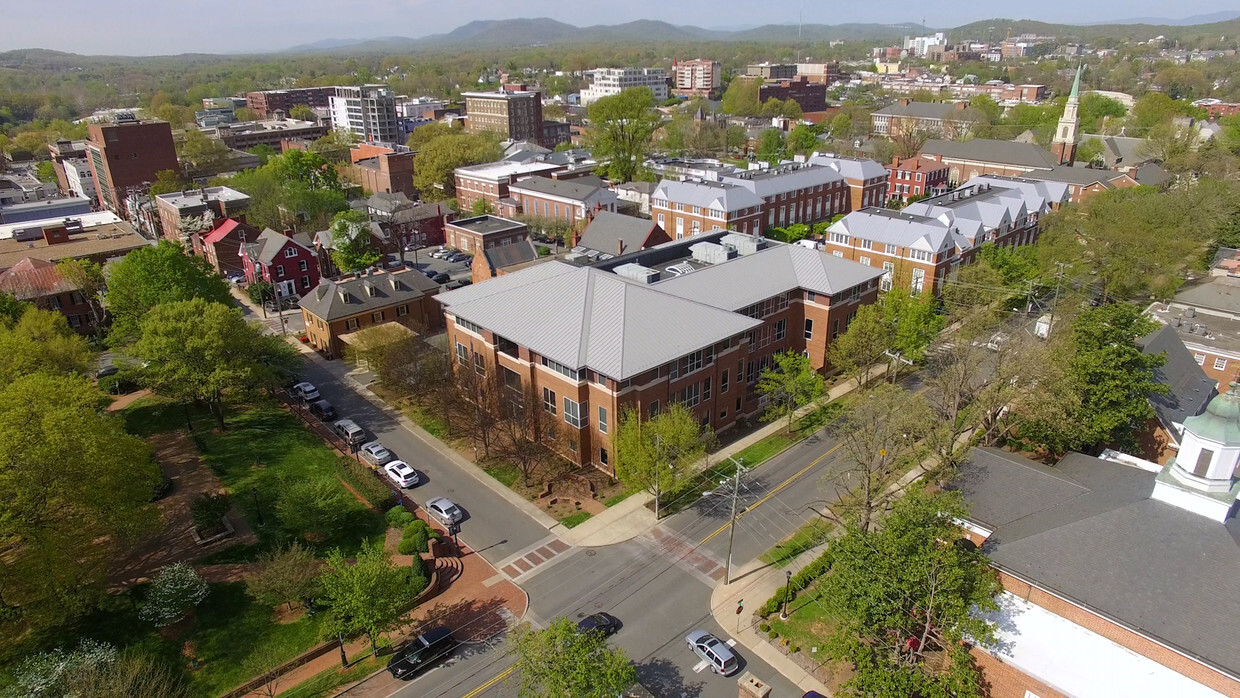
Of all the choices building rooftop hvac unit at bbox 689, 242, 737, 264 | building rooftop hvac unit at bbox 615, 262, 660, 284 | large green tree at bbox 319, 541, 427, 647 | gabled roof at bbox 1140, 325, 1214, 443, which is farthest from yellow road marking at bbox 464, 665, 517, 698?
gabled roof at bbox 1140, 325, 1214, 443

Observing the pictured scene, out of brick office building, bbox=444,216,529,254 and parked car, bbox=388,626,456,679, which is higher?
brick office building, bbox=444,216,529,254

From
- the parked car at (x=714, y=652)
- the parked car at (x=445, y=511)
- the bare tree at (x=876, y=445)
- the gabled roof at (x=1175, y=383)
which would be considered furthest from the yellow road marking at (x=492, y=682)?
the gabled roof at (x=1175, y=383)

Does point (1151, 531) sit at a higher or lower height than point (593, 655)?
higher

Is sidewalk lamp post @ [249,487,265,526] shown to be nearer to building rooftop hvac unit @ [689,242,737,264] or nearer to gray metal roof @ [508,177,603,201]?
building rooftop hvac unit @ [689,242,737,264]

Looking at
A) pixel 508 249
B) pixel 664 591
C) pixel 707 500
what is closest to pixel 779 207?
pixel 508 249

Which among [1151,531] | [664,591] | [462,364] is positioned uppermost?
[1151,531]

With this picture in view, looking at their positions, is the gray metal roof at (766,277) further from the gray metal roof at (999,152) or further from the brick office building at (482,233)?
the gray metal roof at (999,152)

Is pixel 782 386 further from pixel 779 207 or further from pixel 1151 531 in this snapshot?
pixel 779 207

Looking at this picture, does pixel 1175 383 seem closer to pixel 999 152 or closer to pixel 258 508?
pixel 258 508
